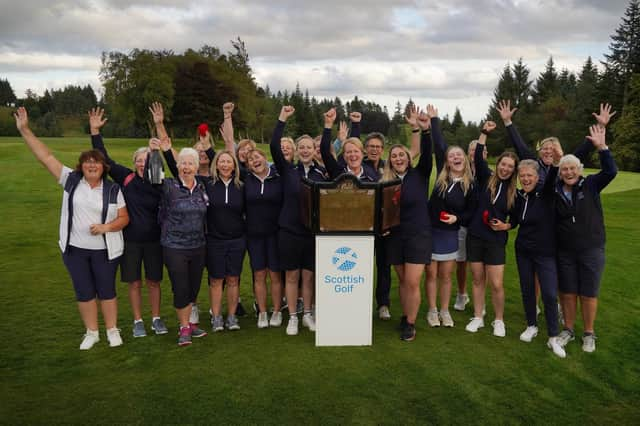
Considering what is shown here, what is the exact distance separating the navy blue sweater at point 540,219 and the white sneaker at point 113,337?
417 centimetres

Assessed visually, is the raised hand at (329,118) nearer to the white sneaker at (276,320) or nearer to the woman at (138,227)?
the woman at (138,227)

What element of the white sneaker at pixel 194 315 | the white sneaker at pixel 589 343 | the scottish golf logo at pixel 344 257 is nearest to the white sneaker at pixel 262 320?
the white sneaker at pixel 194 315

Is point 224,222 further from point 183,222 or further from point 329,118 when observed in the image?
point 329,118

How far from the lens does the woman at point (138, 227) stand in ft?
16.6

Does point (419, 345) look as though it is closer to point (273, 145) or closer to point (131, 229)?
point (273, 145)

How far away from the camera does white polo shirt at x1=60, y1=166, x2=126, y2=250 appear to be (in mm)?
4797

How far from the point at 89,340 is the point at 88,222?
3.90ft

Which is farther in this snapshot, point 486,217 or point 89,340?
point 486,217

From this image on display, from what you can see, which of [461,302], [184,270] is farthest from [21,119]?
[461,302]

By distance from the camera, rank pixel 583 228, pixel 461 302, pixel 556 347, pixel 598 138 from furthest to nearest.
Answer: pixel 461 302 < pixel 556 347 < pixel 583 228 < pixel 598 138

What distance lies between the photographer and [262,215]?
209 inches

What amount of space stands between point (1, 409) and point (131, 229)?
6.20 ft

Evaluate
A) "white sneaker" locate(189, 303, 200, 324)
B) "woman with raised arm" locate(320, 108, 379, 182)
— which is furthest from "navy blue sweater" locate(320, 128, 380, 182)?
"white sneaker" locate(189, 303, 200, 324)

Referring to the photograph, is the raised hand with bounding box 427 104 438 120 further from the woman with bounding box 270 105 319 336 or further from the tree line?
the tree line
